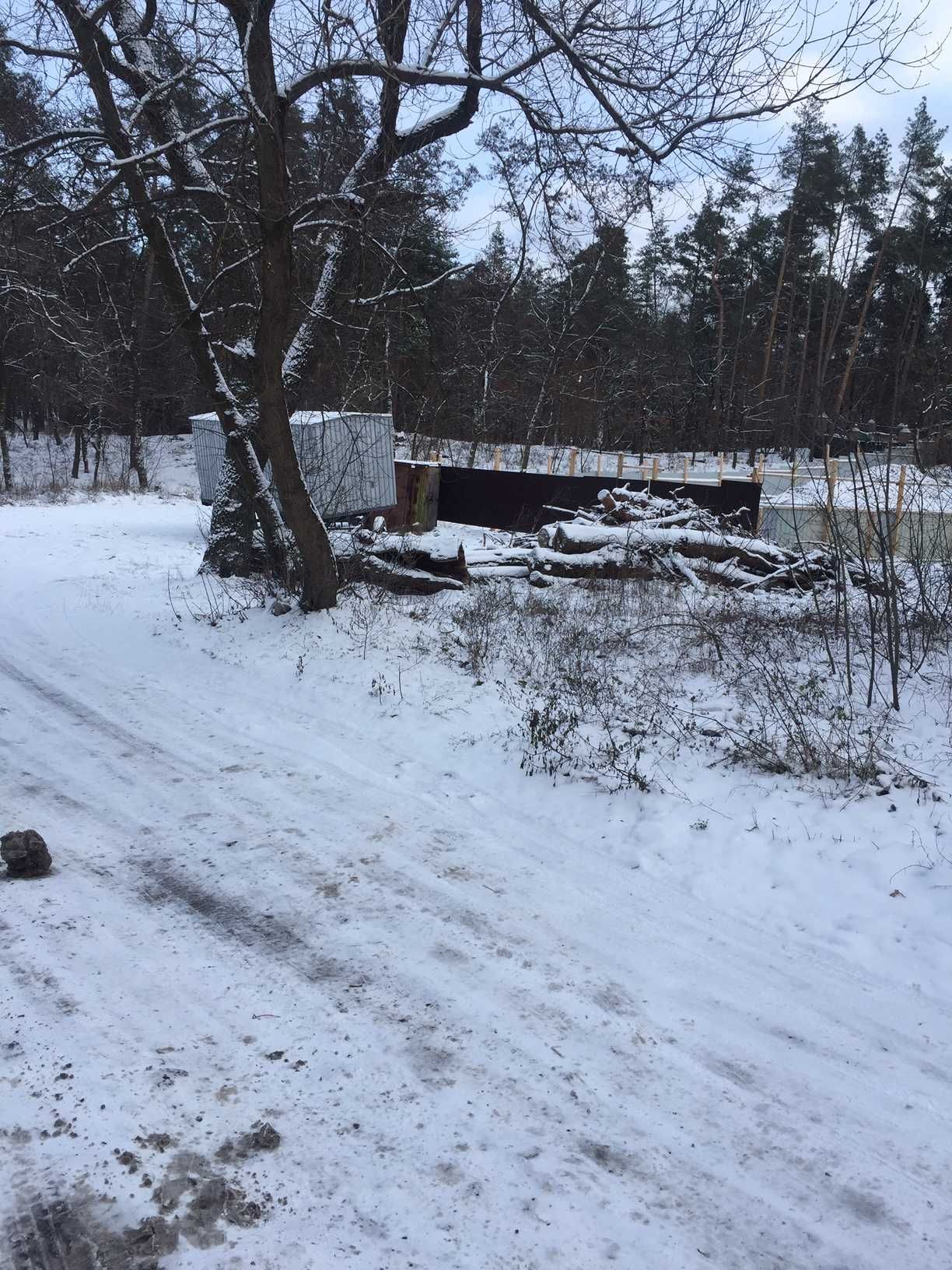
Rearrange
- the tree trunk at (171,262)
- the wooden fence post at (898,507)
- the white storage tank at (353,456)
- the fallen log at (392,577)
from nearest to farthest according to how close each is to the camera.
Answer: the wooden fence post at (898,507) → the tree trunk at (171,262) → the fallen log at (392,577) → the white storage tank at (353,456)

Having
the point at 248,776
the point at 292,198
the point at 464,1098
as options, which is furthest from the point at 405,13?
the point at 464,1098

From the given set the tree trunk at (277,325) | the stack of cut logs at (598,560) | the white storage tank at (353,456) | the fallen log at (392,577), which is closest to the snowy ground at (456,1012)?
the tree trunk at (277,325)

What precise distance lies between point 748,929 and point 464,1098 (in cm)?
166

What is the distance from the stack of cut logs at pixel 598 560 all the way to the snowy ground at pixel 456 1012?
3891mm

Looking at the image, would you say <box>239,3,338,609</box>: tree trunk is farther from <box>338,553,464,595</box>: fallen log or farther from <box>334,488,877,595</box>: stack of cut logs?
<box>334,488,877,595</box>: stack of cut logs

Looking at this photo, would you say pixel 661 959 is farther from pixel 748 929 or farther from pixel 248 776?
pixel 248 776

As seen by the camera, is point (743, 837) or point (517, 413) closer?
point (743, 837)

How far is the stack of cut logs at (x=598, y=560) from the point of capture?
→ 913 centimetres

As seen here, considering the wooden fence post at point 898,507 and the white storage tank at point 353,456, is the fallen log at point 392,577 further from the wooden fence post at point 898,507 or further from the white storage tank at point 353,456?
Result: the wooden fence post at point 898,507

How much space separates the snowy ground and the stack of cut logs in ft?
12.8

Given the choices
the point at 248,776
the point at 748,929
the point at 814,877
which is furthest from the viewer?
the point at 248,776

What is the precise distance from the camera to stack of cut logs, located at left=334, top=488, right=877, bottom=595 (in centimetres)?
913

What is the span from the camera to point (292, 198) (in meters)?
7.31

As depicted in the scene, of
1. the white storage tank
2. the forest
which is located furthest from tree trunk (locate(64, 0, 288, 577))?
the white storage tank
